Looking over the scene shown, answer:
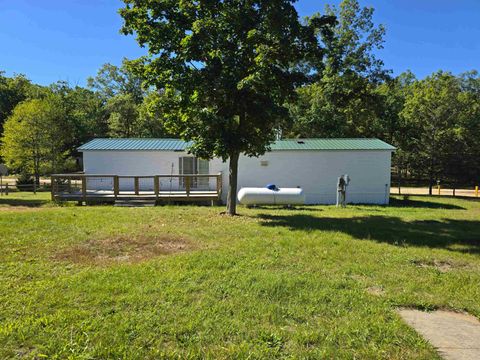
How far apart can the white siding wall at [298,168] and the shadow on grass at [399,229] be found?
609 centimetres

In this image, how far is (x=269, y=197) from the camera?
14859 millimetres

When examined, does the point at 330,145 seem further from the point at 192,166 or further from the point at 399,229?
the point at 399,229

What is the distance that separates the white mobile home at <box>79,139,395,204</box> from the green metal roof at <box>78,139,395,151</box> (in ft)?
0.17

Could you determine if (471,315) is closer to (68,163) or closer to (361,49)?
(361,49)

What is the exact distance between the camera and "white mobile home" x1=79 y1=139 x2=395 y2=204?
712 inches

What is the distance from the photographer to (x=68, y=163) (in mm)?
31750

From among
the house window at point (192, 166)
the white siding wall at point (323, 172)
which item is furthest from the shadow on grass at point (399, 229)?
the house window at point (192, 166)

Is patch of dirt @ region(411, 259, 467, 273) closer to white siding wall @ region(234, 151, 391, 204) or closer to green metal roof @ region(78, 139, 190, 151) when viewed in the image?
white siding wall @ region(234, 151, 391, 204)

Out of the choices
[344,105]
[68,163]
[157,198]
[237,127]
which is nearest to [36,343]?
[237,127]

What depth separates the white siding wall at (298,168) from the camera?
59.4 ft

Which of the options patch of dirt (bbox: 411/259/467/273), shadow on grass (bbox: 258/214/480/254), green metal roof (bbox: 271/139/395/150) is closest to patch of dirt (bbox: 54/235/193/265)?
shadow on grass (bbox: 258/214/480/254)

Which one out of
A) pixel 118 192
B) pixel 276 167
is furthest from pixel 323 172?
pixel 118 192

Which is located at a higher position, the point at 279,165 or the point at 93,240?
the point at 279,165

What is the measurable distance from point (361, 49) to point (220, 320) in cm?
2620
